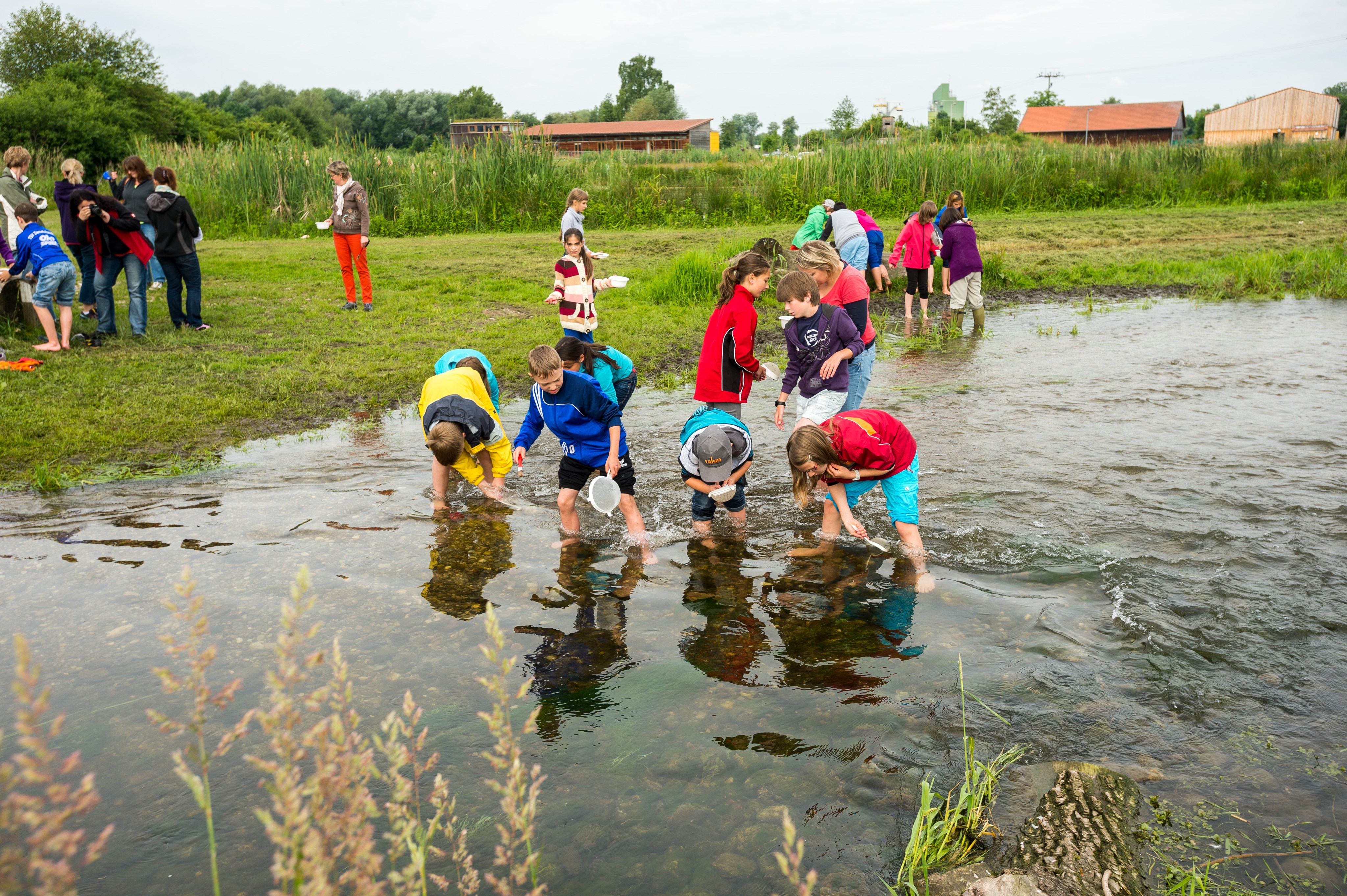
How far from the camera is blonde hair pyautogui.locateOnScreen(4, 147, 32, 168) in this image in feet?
32.7

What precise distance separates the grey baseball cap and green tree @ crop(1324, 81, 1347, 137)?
49649mm

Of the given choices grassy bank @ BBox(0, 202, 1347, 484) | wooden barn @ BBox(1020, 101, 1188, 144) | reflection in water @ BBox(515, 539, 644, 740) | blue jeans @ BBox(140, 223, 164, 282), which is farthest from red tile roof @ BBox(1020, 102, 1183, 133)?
reflection in water @ BBox(515, 539, 644, 740)

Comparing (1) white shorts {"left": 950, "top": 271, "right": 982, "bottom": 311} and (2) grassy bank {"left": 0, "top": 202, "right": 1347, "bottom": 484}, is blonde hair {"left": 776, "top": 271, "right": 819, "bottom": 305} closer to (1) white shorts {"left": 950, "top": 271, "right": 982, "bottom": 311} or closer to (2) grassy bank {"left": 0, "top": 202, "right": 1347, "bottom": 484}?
(2) grassy bank {"left": 0, "top": 202, "right": 1347, "bottom": 484}

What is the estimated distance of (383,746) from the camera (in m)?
1.86

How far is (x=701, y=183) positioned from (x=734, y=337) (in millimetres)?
19060

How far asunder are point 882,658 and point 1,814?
357 cm

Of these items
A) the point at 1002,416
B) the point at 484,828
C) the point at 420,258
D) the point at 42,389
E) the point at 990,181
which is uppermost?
the point at 990,181

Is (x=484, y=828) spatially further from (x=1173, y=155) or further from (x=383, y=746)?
(x=1173, y=155)

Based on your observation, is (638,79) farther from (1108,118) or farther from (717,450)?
(717,450)

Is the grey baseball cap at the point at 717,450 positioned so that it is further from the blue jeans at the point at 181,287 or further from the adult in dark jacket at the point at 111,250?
the blue jeans at the point at 181,287

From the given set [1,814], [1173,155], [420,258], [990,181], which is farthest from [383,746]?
[1173,155]

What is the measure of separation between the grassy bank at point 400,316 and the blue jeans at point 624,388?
3.33m

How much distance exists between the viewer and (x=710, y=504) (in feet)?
18.9

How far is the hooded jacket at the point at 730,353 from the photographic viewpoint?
583cm
